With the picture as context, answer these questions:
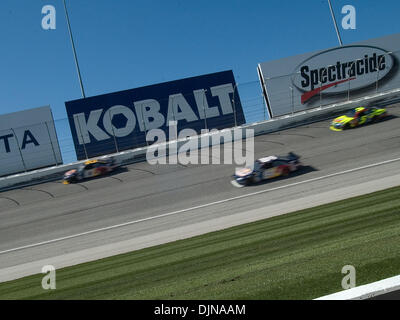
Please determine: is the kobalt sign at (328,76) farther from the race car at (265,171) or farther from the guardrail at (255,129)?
the race car at (265,171)

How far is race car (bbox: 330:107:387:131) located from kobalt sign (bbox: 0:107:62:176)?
1702cm

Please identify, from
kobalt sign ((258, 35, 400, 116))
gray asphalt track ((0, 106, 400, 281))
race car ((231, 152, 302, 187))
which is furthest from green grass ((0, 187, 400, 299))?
kobalt sign ((258, 35, 400, 116))

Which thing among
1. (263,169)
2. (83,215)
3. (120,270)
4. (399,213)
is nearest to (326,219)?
(399,213)

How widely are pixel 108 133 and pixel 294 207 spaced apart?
15569mm

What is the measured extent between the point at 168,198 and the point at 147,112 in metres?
9.57

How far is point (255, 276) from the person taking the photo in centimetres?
570

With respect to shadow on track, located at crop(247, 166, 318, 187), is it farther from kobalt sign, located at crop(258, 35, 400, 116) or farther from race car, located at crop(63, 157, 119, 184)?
kobalt sign, located at crop(258, 35, 400, 116)

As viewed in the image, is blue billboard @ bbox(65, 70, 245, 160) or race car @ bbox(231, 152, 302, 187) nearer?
race car @ bbox(231, 152, 302, 187)

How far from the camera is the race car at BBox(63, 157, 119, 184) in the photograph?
71.9 ft

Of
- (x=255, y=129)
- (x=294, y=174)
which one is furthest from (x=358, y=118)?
(x=294, y=174)

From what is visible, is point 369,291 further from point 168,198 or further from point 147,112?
point 147,112

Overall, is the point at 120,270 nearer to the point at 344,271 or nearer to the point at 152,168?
the point at 344,271

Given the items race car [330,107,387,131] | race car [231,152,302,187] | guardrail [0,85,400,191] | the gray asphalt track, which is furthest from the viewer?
guardrail [0,85,400,191]

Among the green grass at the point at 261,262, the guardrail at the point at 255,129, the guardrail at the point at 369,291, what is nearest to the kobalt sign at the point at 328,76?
the guardrail at the point at 255,129
